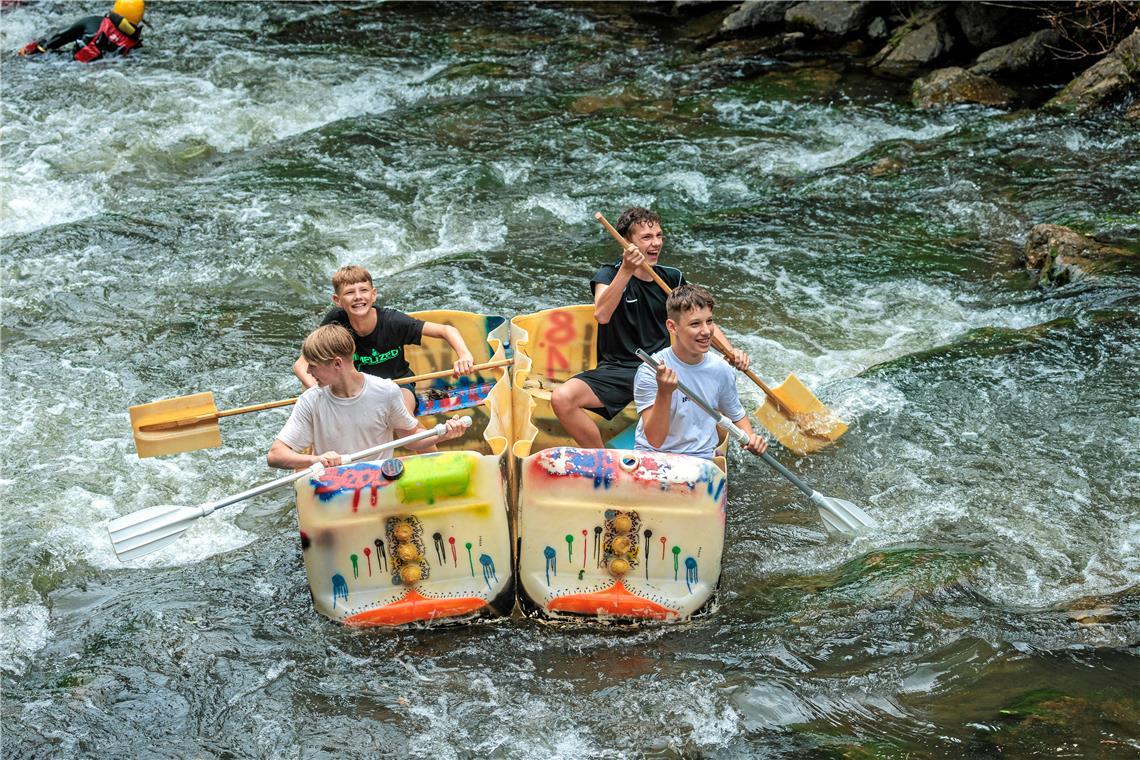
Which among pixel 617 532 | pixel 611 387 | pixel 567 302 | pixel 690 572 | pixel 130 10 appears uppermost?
pixel 130 10

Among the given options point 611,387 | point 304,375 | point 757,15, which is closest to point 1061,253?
point 611,387

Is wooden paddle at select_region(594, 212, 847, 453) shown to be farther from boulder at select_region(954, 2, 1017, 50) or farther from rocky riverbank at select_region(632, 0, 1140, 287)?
boulder at select_region(954, 2, 1017, 50)

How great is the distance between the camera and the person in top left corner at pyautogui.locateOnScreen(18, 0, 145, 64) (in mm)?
11781

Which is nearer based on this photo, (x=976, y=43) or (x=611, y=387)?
(x=611, y=387)

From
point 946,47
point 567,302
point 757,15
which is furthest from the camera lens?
point 757,15

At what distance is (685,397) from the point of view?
14.9 feet

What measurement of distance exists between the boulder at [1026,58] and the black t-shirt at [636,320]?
6617mm

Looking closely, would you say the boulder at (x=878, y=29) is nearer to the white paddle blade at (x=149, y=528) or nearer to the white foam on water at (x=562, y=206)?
the white foam on water at (x=562, y=206)

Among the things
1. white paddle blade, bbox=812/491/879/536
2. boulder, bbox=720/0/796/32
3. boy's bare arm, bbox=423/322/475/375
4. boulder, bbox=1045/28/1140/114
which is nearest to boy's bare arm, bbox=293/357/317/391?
boy's bare arm, bbox=423/322/475/375

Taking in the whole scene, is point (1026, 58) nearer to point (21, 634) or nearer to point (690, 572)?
point (690, 572)

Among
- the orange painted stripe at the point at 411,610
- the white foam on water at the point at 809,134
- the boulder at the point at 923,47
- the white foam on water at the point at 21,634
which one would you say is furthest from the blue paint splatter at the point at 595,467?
the boulder at the point at 923,47

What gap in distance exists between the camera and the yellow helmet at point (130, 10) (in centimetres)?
1184

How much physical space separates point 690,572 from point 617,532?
0.32 m

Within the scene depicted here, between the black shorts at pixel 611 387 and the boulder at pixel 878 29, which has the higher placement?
the boulder at pixel 878 29
